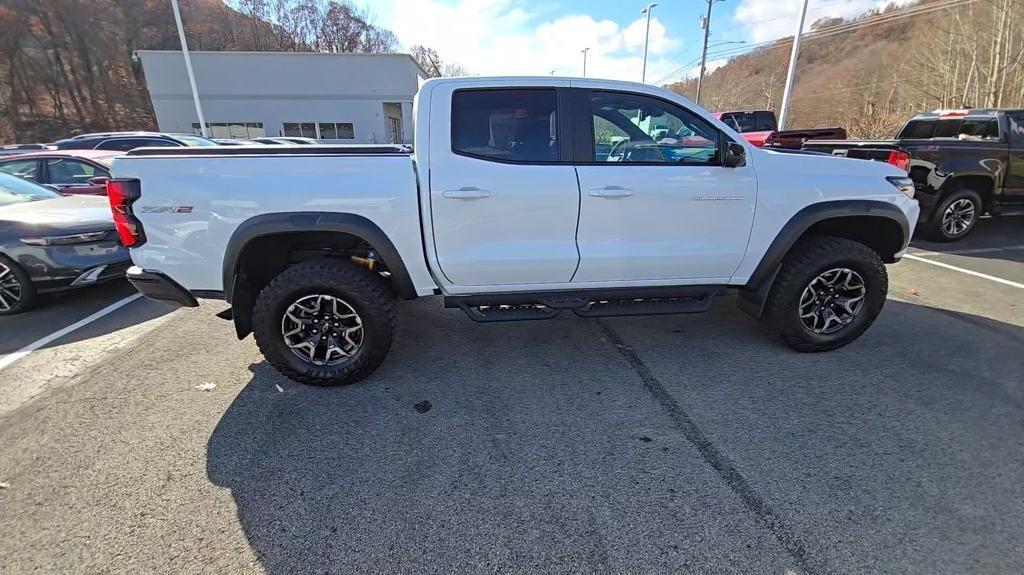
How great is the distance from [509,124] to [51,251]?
15.4ft

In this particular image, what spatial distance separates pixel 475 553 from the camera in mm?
1880

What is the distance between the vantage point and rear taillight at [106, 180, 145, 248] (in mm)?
2697

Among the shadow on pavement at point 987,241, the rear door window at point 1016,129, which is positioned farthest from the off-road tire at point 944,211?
the rear door window at point 1016,129

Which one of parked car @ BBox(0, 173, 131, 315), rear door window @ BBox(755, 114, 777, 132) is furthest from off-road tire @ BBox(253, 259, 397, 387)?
rear door window @ BBox(755, 114, 777, 132)

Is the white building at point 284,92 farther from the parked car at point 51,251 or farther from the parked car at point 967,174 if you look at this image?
the parked car at point 967,174

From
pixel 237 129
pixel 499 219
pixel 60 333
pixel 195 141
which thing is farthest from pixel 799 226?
pixel 237 129

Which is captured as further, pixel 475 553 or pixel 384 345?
pixel 384 345

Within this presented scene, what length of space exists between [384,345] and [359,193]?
102 centimetres

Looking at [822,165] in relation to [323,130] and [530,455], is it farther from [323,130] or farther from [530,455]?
[323,130]

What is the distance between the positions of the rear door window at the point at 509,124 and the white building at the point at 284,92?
33.5m

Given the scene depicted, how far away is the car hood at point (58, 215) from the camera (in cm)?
441

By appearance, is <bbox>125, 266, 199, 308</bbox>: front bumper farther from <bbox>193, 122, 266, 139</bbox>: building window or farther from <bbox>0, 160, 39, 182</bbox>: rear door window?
<bbox>193, 122, 266, 139</bbox>: building window

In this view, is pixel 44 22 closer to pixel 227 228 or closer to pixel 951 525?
pixel 227 228

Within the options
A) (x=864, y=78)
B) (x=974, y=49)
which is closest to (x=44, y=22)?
(x=974, y=49)
